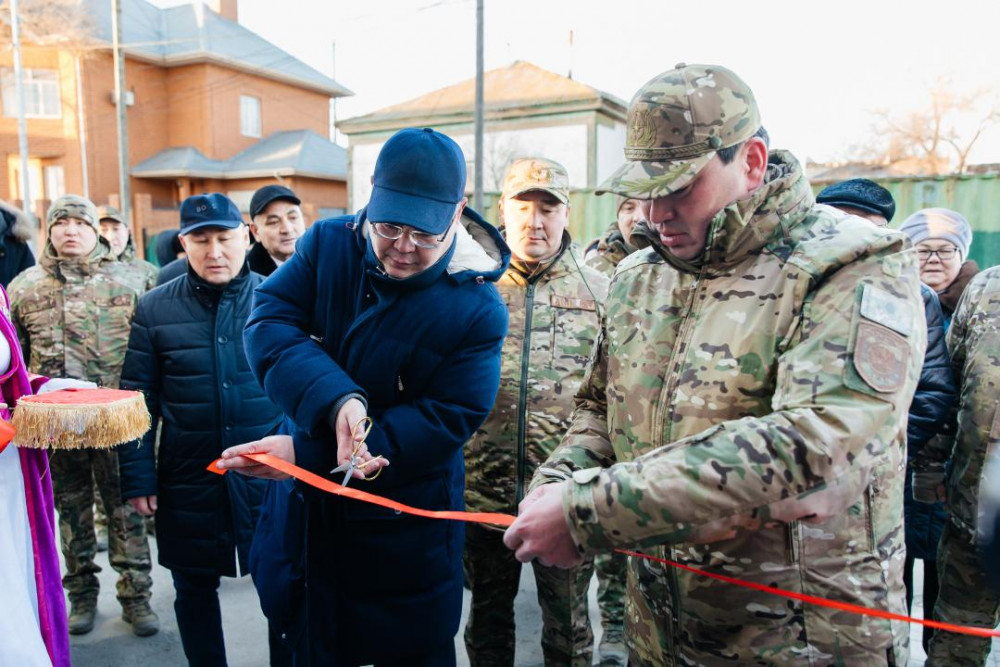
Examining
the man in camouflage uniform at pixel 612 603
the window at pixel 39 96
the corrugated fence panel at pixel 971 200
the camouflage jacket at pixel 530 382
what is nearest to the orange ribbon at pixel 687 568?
the camouflage jacket at pixel 530 382

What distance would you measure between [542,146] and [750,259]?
22.4 m

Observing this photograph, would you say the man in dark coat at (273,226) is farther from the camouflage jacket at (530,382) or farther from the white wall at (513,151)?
the white wall at (513,151)

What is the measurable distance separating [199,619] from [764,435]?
106 inches

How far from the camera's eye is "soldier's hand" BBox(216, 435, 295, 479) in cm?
192

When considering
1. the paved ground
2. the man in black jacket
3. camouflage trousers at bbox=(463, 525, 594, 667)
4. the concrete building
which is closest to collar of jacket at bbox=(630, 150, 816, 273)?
the man in black jacket

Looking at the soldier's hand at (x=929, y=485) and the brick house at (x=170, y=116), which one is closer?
the soldier's hand at (x=929, y=485)

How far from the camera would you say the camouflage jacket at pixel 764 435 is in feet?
4.23

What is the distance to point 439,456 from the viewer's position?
2.11 meters

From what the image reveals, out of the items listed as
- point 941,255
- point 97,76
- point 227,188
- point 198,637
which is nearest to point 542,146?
point 227,188

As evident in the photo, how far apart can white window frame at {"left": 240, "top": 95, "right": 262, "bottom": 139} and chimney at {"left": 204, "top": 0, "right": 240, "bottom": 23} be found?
3.86m

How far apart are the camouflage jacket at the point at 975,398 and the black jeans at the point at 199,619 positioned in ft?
10.5

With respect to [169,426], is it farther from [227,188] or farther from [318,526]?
[227,188]

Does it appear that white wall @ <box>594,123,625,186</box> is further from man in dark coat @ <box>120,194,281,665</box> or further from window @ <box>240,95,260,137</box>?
man in dark coat @ <box>120,194,281,665</box>

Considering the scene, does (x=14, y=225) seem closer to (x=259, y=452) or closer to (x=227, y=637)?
(x=227, y=637)
